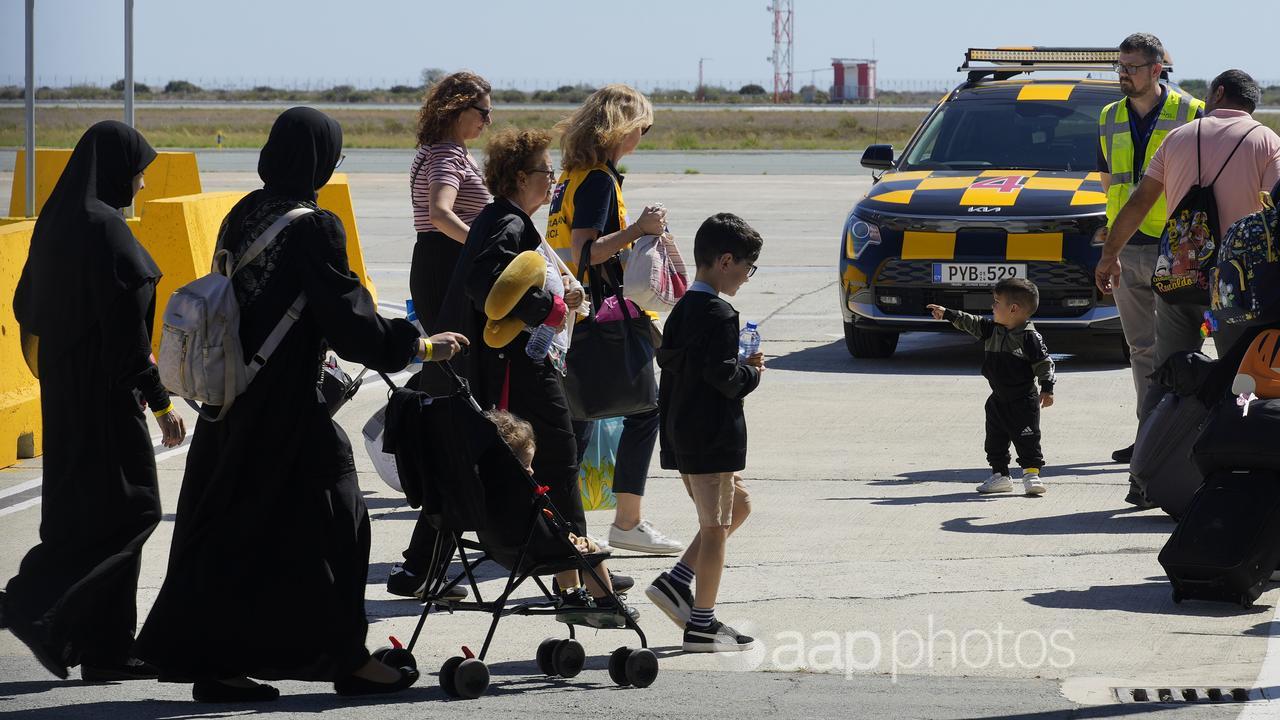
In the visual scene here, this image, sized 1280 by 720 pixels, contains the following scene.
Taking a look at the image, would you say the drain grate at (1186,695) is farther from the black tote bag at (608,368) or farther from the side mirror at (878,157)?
the side mirror at (878,157)

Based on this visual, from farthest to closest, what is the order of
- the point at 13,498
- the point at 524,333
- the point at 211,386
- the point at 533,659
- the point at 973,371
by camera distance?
the point at 973,371, the point at 13,498, the point at 524,333, the point at 533,659, the point at 211,386

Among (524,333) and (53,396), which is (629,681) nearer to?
(524,333)

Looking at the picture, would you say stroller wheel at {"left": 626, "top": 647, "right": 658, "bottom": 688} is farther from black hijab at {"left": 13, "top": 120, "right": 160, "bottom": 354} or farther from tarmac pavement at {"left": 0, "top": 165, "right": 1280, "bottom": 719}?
black hijab at {"left": 13, "top": 120, "right": 160, "bottom": 354}

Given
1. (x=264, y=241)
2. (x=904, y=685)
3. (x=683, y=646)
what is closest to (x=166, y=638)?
(x=264, y=241)

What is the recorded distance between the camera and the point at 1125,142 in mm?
8633

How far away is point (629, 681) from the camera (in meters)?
5.01

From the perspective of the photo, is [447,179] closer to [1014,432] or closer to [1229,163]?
[1014,432]

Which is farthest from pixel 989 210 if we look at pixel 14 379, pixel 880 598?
pixel 14 379

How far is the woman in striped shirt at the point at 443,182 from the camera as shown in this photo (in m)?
6.88

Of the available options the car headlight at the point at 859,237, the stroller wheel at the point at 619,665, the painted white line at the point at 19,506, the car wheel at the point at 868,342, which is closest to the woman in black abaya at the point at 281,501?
the stroller wheel at the point at 619,665

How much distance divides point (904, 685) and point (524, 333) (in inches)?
70.6

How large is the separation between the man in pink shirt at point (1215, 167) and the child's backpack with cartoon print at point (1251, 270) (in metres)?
0.93

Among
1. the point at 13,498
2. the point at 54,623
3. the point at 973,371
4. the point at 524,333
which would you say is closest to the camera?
the point at 54,623

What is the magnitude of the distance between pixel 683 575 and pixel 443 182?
6.95ft
